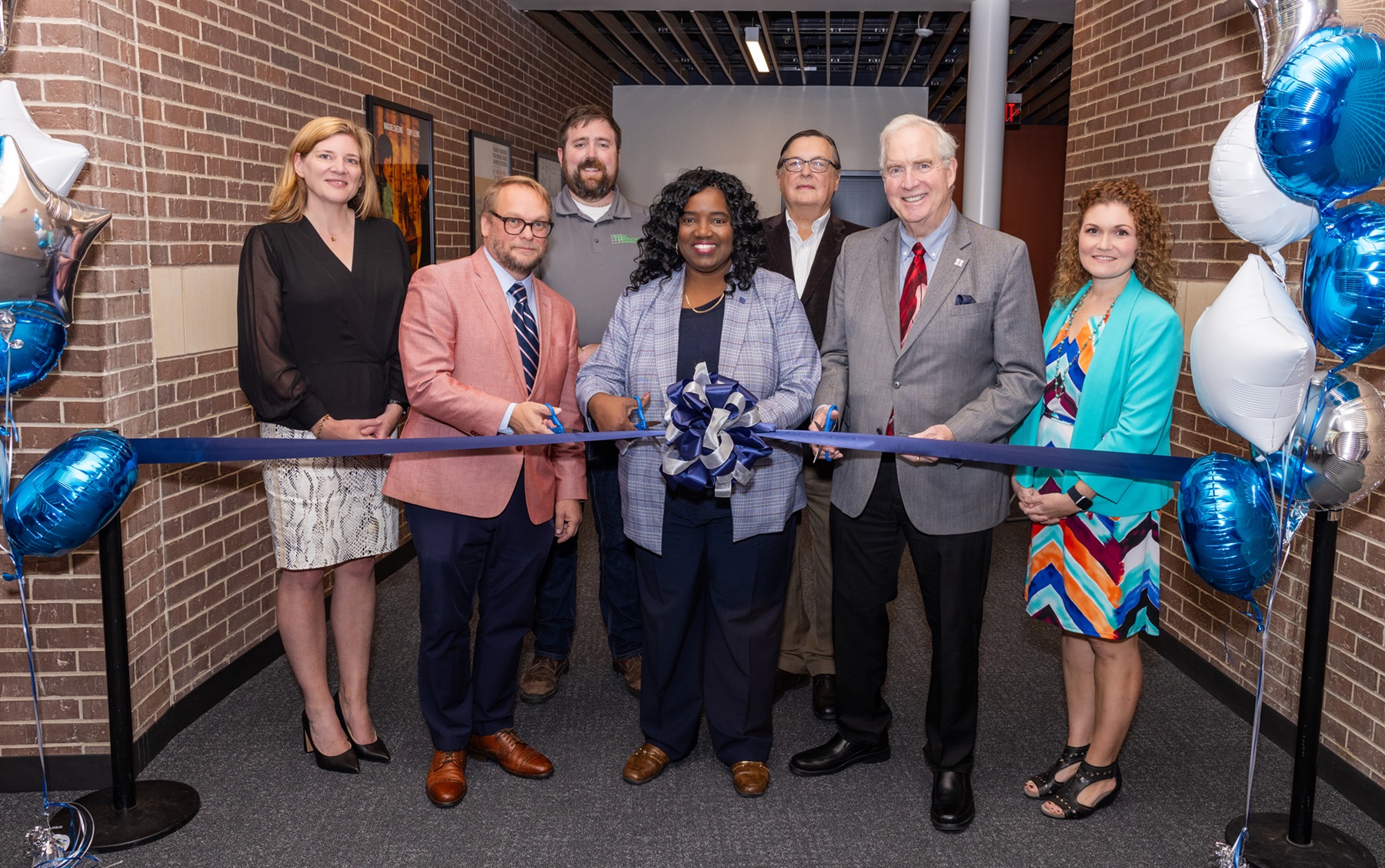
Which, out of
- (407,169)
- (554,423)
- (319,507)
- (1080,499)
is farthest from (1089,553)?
(407,169)

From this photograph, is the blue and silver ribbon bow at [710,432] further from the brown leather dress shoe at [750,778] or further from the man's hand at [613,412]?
the brown leather dress shoe at [750,778]

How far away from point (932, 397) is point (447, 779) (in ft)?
6.19

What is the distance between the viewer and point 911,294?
2994mm

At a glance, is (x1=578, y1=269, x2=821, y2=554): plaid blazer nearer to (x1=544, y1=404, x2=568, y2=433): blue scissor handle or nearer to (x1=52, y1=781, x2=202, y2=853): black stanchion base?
(x1=544, y1=404, x2=568, y2=433): blue scissor handle

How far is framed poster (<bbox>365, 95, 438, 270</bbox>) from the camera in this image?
5.46m

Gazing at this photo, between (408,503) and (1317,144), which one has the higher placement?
(1317,144)

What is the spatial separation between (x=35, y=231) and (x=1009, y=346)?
2.50 m

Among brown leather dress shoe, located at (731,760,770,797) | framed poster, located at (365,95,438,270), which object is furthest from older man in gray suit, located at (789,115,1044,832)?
framed poster, located at (365,95,438,270)

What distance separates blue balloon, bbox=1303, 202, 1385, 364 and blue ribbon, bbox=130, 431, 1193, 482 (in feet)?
1.59

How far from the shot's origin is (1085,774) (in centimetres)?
310

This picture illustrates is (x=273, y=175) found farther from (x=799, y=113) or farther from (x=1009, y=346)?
(x=799, y=113)

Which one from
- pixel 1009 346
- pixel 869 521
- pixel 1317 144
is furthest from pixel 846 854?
pixel 1317 144

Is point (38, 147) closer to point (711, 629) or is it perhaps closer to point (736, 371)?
point (736, 371)

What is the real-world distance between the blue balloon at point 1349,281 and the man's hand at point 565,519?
7.16ft
